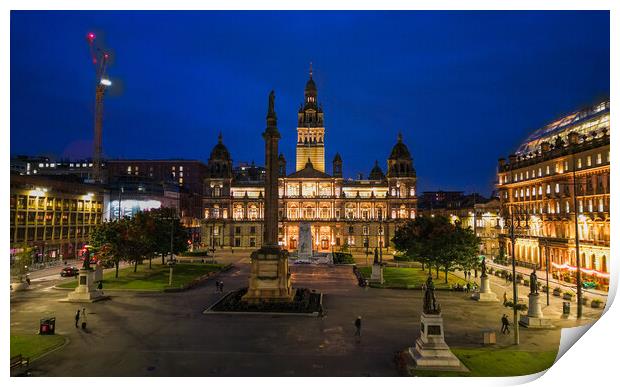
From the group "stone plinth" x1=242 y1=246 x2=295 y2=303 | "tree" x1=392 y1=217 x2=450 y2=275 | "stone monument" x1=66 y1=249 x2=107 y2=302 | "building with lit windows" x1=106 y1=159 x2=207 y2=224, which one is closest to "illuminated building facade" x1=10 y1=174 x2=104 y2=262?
"building with lit windows" x1=106 y1=159 x2=207 y2=224

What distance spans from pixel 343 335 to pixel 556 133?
6157 cm

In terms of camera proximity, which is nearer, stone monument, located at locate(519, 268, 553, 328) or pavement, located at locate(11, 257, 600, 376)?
pavement, located at locate(11, 257, 600, 376)

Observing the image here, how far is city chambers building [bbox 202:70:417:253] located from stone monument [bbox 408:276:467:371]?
296ft

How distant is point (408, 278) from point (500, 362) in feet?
117

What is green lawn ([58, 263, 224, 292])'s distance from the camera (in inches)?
2091

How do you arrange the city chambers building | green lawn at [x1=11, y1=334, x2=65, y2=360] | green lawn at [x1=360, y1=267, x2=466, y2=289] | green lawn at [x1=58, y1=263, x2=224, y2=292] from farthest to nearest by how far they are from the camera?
the city chambers building < green lawn at [x1=360, y1=267, x2=466, y2=289] < green lawn at [x1=58, y1=263, x2=224, y2=292] < green lawn at [x1=11, y1=334, x2=65, y2=360]

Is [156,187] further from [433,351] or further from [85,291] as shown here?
[433,351]

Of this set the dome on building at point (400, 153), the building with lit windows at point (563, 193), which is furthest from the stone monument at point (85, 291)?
the dome on building at point (400, 153)

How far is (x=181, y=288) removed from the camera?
51.6m

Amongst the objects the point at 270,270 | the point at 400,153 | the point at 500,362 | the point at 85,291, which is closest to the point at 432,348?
the point at 500,362

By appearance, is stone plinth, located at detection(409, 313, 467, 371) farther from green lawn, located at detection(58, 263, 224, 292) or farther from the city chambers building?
the city chambers building

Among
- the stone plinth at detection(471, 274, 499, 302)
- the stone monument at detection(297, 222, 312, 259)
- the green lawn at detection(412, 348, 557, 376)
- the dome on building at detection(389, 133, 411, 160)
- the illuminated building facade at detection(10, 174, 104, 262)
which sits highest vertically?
the dome on building at detection(389, 133, 411, 160)

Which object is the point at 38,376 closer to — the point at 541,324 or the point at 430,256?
the point at 541,324
